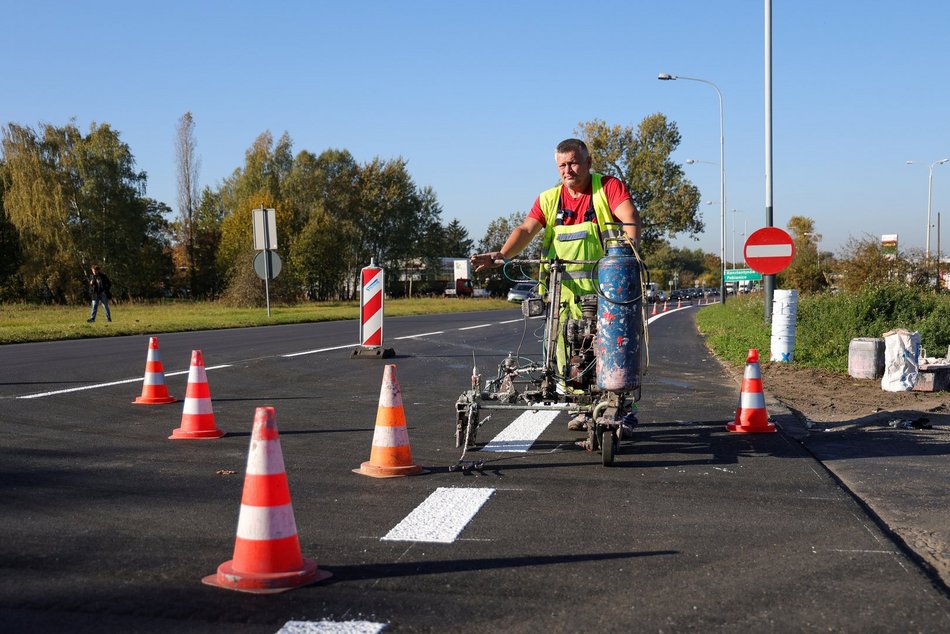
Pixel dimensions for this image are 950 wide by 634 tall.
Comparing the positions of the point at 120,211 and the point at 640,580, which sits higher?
the point at 120,211

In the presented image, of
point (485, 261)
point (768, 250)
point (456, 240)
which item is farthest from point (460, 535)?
point (456, 240)

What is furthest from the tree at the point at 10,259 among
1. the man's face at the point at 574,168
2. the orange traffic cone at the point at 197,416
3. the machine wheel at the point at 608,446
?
the machine wheel at the point at 608,446

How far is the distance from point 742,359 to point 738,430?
24.5ft

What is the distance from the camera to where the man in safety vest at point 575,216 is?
21.8ft

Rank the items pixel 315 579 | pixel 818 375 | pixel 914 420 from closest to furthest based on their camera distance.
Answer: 1. pixel 315 579
2. pixel 914 420
3. pixel 818 375

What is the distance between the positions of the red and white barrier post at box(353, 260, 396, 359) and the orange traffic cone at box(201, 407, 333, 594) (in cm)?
1100

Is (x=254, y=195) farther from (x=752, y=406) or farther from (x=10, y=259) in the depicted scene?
(x=752, y=406)

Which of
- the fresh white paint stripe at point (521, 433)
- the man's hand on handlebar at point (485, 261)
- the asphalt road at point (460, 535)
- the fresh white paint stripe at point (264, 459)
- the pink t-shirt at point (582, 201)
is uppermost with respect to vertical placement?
the pink t-shirt at point (582, 201)

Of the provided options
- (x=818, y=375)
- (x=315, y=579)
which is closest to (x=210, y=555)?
(x=315, y=579)

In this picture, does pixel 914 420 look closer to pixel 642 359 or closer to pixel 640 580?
pixel 642 359

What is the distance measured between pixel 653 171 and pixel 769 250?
4623 cm

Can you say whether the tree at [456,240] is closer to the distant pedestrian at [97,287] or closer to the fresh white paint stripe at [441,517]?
the distant pedestrian at [97,287]

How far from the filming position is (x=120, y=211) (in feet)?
214

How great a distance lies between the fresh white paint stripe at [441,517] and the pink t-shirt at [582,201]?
235 centimetres
